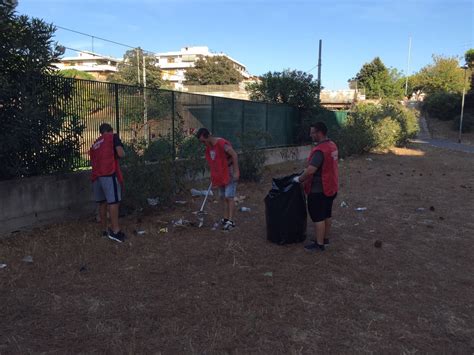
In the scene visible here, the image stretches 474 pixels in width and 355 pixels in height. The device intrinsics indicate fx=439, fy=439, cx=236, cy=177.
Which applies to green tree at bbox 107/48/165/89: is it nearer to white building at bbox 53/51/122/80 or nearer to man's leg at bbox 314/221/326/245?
white building at bbox 53/51/122/80

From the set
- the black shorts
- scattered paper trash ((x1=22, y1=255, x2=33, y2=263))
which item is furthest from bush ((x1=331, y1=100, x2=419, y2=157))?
scattered paper trash ((x1=22, y1=255, x2=33, y2=263))

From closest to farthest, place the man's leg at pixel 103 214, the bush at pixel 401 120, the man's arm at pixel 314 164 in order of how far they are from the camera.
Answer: the man's arm at pixel 314 164 → the man's leg at pixel 103 214 → the bush at pixel 401 120

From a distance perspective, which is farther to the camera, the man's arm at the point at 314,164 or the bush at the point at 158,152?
the bush at the point at 158,152

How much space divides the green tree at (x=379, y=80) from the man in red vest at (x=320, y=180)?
6402 cm

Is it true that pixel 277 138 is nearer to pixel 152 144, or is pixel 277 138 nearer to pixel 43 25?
pixel 152 144

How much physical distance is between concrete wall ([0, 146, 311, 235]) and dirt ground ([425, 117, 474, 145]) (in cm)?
4093

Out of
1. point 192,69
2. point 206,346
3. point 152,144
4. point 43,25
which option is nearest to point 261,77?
point 152,144

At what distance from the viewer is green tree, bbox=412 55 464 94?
6188cm

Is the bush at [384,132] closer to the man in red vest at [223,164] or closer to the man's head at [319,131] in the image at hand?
the man in red vest at [223,164]

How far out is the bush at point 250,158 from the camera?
10930 mm

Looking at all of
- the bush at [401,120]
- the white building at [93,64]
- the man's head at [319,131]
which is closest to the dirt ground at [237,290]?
the man's head at [319,131]

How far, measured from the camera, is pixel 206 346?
11.1ft

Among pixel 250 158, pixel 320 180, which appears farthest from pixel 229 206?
pixel 250 158

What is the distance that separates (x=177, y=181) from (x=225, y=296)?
12.9ft
